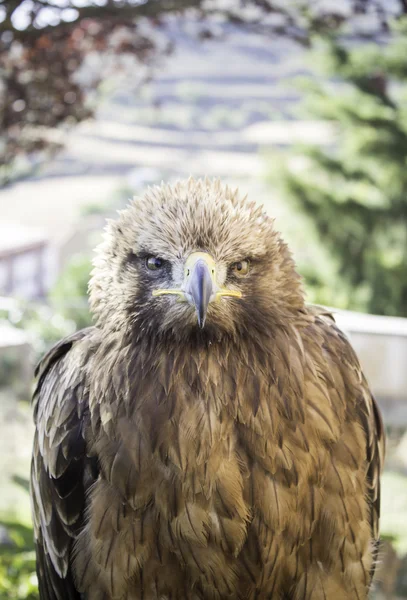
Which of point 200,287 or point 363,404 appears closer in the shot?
point 200,287

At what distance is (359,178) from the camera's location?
10531mm

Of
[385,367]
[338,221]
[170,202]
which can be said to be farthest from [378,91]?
[170,202]

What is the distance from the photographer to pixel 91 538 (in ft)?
7.64

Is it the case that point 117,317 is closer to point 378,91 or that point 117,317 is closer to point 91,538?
point 91,538

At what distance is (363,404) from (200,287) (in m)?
0.87

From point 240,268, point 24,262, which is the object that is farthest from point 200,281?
point 24,262

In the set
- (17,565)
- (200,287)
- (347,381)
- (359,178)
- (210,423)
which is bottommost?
(17,565)

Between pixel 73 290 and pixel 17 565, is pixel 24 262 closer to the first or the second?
pixel 73 290

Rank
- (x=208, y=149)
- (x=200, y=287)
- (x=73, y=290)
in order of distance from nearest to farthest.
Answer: (x=200, y=287), (x=208, y=149), (x=73, y=290)

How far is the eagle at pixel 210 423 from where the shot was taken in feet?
6.80

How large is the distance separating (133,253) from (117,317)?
21cm

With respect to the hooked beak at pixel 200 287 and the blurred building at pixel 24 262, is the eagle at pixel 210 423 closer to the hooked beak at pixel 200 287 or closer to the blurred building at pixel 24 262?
the hooked beak at pixel 200 287

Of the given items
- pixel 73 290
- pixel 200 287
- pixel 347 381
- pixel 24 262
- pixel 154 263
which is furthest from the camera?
pixel 73 290

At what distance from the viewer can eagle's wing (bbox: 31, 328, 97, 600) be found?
2.34 metres
